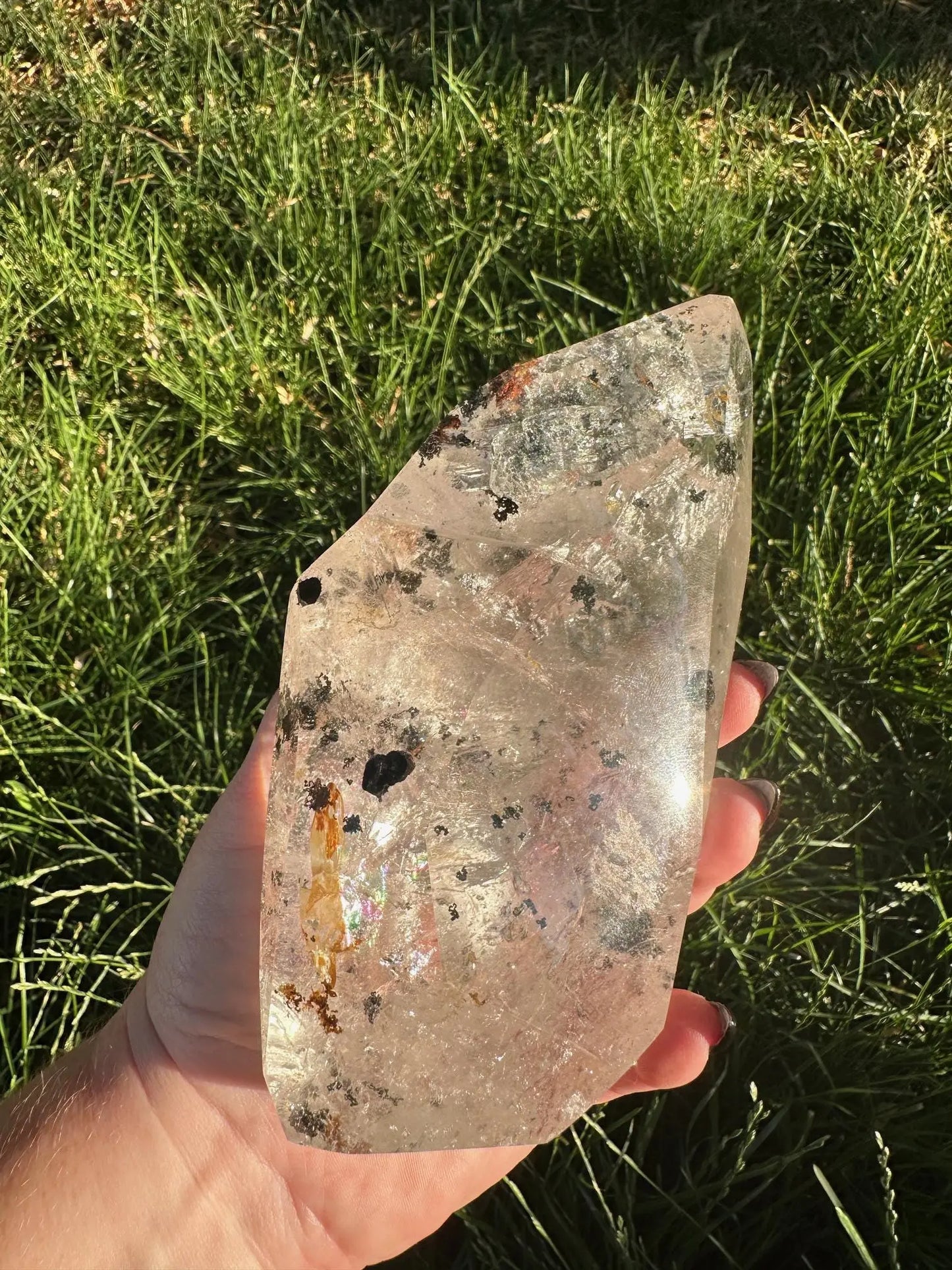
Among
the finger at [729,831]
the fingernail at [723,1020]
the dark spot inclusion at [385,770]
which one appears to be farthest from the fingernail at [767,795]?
the dark spot inclusion at [385,770]

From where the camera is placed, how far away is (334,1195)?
1.56m

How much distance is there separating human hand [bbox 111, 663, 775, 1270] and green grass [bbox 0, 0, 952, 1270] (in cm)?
12

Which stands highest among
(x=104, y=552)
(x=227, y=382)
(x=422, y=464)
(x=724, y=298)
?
(x=724, y=298)

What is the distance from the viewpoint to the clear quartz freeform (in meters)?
1.36

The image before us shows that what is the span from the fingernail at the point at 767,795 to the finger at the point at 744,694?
86 millimetres

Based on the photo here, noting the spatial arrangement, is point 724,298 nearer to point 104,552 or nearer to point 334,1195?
point 104,552

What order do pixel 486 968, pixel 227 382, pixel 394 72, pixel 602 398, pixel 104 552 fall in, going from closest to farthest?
pixel 486 968
pixel 602 398
pixel 104 552
pixel 227 382
pixel 394 72

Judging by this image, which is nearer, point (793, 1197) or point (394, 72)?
point (793, 1197)

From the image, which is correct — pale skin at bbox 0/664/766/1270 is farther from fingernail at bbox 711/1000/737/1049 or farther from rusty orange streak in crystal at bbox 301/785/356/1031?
rusty orange streak in crystal at bbox 301/785/356/1031

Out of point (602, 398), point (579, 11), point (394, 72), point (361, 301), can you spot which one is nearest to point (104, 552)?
point (361, 301)

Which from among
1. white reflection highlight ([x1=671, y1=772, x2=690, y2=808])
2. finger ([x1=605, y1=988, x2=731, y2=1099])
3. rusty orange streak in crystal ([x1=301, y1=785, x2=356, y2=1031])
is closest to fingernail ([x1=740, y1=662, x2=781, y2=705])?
white reflection highlight ([x1=671, y1=772, x2=690, y2=808])

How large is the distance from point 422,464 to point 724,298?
0.52 meters

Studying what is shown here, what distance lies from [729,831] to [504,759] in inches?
16.6

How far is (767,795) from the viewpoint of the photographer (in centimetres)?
168
